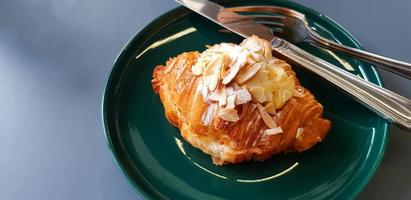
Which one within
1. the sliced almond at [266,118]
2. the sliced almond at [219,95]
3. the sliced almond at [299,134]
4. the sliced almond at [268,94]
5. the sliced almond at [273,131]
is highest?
the sliced almond at [219,95]

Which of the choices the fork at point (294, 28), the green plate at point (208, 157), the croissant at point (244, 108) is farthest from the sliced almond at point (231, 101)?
the fork at point (294, 28)

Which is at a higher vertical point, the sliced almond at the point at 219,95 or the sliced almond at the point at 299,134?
the sliced almond at the point at 219,95

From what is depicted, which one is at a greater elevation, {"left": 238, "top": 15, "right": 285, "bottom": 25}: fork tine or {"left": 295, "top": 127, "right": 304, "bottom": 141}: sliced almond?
{"left": 238, "top": 15, "right": 285, "bottom": 25}: fork tine

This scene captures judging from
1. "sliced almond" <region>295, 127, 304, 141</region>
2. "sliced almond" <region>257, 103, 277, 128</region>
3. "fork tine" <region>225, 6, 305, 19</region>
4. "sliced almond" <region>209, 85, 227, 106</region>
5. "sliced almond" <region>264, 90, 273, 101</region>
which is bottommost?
"sliced almond" <region>295, 127, 304, 141</region>

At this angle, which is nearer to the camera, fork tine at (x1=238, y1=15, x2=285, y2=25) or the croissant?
the croissant

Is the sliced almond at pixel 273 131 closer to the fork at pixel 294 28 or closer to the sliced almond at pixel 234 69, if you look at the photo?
the sliced almond at pixel 234 69

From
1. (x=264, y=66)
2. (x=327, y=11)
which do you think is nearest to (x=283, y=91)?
(x=264, y=66)

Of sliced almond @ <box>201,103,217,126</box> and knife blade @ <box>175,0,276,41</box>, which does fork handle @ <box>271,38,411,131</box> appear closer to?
knife blade @ <box>175,0,276,41</box>

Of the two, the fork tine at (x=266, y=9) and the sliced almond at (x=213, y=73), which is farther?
the fork tine at (x=266, y=9)

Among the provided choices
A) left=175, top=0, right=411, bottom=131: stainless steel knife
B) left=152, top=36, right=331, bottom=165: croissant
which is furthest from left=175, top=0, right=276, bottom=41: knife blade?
left=152, top=36, right=331, bottom=165: croissant
